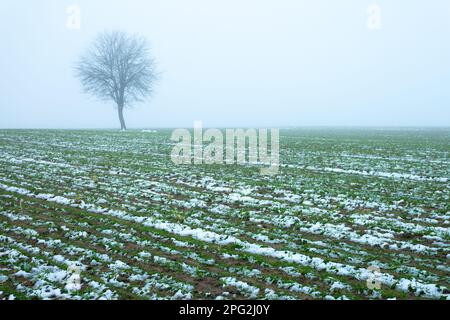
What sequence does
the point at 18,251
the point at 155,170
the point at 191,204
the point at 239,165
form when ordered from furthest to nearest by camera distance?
the point at 239,165, the point at 155,170, the point at 191,204, the point at 18,251

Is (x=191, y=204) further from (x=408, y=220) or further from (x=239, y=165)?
(x=239, y=165)

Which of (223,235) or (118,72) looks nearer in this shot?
(223,235)

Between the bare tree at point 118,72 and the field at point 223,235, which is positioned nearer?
the field at point 223,235

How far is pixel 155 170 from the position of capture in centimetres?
1767

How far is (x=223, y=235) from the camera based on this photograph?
862 cm

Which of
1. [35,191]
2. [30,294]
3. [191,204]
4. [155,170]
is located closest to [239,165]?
[155,170]

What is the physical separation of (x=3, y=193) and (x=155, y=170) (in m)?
6.78

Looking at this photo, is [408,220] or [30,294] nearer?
[30,294]

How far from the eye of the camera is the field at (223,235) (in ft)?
20.2

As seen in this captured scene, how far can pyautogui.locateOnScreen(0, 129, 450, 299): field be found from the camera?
20.2ft

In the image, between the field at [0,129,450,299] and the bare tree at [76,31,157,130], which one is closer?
the field at [0,129,450,299]
